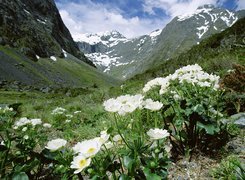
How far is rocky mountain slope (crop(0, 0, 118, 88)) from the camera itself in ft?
207

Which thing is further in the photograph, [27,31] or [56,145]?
[27,31]

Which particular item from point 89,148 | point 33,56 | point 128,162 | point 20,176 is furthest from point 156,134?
point 33,56

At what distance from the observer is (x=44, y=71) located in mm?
76500

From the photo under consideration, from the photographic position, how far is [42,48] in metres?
94.8

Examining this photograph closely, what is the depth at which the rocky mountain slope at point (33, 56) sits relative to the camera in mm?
63031

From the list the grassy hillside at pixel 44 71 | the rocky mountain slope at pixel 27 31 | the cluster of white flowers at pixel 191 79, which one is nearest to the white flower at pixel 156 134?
the cluster of white flowers at pixel 191 79

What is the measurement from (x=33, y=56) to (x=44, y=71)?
24.5 ft

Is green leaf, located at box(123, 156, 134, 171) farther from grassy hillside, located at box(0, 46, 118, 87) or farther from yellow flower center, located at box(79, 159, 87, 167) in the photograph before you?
grassy hillside, located at box(0, 46, 118, 87)

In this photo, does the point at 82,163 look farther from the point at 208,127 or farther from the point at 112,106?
the point at 208,127

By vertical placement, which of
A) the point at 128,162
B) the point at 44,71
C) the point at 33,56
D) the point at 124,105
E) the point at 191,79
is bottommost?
the point at 128,162

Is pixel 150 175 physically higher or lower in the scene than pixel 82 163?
lower

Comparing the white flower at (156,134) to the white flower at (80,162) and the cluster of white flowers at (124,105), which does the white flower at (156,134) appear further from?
the white flower at (80,162)

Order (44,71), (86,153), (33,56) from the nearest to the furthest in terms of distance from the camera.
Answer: (86,153)
(44,71)
(33,56)

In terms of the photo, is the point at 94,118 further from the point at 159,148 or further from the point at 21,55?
the point at 21,55
